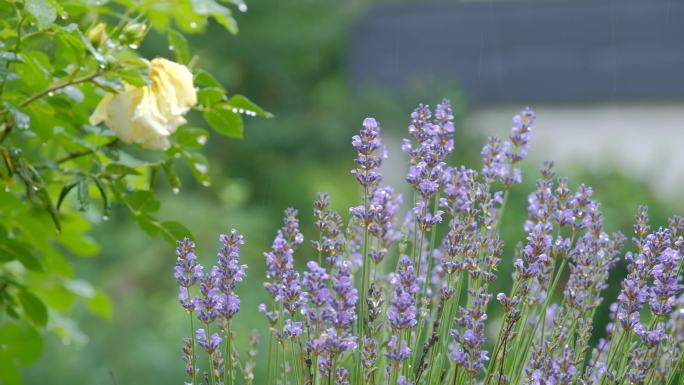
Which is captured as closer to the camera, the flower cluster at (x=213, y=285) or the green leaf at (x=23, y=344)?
the flower cluster at (x=213, y=285)

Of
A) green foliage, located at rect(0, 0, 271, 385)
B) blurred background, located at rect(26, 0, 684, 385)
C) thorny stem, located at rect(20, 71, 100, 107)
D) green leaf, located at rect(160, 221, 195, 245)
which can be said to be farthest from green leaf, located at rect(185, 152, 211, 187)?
blurred background, located at rect(26, 0, 684, 385)

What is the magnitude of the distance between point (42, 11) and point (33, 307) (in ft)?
1.84

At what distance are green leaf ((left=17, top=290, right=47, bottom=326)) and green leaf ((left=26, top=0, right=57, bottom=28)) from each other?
1.76ft

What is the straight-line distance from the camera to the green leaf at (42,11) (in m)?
1.38

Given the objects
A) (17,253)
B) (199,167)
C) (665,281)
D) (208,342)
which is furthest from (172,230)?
(665,281)

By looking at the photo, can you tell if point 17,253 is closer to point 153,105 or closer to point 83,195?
point 83,195

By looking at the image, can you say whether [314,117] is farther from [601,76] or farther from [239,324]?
[239,324]

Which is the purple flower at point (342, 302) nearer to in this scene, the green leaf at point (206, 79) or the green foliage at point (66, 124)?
the green foliage at point (66, 124)

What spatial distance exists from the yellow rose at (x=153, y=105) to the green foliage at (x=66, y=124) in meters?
0.02

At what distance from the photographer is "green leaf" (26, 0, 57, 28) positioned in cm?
138

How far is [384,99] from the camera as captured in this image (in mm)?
9648

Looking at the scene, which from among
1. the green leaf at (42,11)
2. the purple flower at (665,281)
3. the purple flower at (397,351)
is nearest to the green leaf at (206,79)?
the green leaf at (42,11)

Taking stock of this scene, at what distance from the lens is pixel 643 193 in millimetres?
5848

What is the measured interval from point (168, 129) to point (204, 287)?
0.38 metres
